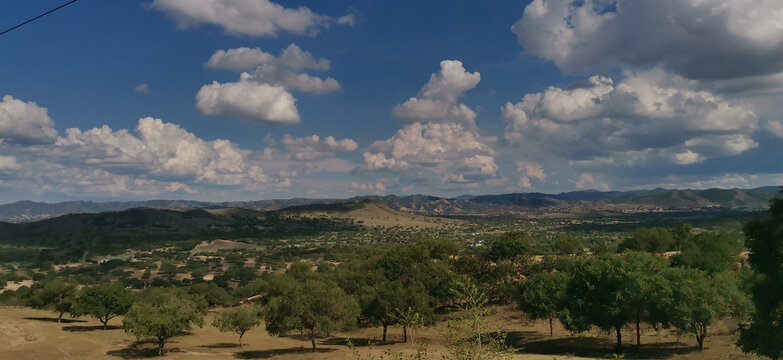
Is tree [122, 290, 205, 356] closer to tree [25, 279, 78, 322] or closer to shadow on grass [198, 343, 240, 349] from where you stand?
shadow on grass [198, 343, 240, 349]

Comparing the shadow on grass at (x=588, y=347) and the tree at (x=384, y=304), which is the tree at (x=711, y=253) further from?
the tree at (x=384, y=304)

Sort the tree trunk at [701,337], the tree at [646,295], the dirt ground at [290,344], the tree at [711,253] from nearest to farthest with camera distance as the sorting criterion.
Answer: the tree at [646,295] < the tree trunk at [701,337] < the dirt ground at [290,344] < the tree at [711,253]

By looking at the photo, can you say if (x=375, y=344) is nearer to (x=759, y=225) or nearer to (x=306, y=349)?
(x=306, y=349)

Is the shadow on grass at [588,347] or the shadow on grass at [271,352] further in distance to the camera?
the shadow on grass at [271,352]

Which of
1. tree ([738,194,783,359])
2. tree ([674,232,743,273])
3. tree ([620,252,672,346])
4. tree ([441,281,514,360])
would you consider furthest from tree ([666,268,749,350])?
tree ([441,281,514,360])

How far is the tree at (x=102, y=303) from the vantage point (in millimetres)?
73000

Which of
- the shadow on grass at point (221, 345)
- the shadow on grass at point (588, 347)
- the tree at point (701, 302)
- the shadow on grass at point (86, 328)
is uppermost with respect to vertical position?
the tree at point (701, 302)

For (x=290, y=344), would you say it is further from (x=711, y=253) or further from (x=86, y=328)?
(x=711, y=253)

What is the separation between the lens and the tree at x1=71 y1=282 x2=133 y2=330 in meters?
73.0

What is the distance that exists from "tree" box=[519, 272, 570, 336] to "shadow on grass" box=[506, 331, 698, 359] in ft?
10.0

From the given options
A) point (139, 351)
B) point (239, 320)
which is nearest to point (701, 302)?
point (239, 320)

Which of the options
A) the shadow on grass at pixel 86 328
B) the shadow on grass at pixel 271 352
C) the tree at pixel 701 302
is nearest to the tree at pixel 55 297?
the shadow on grass at pixel 86 328

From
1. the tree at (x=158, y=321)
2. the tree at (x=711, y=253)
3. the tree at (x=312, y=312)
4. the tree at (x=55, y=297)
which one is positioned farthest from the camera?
the tree at (x=55, y=297)

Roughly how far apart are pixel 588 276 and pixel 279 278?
72.7 metres
